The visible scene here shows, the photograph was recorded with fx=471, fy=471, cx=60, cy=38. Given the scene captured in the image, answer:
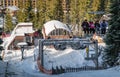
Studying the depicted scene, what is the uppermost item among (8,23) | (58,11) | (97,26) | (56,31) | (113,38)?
(58,11)

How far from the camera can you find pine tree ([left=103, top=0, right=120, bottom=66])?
93.4ft

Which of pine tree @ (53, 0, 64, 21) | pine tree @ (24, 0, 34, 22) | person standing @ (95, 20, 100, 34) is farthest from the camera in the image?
pine tree @ (53, 0, 64, 21)

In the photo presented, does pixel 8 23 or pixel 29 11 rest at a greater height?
pixel 29 11

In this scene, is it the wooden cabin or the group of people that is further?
the wooden cabin

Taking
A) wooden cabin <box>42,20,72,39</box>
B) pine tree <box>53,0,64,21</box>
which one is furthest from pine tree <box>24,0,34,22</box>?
wooden cabin <box>42,20,72,39</box>

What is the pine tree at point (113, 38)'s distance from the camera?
2845 cm

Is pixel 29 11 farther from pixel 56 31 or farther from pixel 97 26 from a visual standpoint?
pixel 97 26

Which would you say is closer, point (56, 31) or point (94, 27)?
point (94, 27)

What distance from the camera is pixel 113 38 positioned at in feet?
96.3

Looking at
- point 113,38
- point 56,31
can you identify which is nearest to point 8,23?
point 56,31

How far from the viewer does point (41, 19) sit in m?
57.6

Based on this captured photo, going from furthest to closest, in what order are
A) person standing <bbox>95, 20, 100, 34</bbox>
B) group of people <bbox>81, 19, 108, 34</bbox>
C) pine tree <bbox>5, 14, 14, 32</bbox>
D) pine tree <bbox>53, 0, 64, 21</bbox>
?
pine tree <bbox>5, 14, 14, 32</bbox>
pine tree <bbox>53, 0, 64, 21</bbox>
person standing <bbox>95, 20, 100, 34</bbox>
group of people <bbox>81, 19, 108, 34</bbox>

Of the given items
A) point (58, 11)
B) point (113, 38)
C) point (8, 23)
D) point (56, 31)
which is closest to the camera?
point (113, 38)

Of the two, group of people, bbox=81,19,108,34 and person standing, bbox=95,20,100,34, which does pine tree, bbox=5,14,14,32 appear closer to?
group of people, bbox=81,19,108,34
